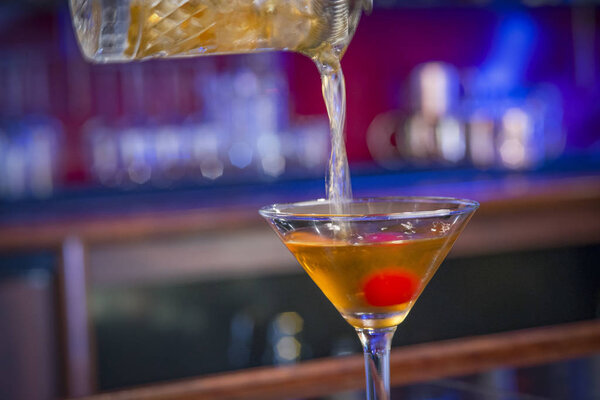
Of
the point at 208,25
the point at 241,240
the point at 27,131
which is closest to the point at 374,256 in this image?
the point at 208,25

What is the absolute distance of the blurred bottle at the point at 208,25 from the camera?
30.4 inches

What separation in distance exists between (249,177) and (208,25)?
1.94 meters

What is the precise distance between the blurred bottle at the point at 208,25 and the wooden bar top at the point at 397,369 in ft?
1.30

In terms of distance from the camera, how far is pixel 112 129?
9.94 ft

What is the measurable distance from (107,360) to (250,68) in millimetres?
1513

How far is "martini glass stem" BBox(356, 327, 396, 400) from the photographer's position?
0.72 metres

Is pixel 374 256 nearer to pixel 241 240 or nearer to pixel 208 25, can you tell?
pixel 208 25

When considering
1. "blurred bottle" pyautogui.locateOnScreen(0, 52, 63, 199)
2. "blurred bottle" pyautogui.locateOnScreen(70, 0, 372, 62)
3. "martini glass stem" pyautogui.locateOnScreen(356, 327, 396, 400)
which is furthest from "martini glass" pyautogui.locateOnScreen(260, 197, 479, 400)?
"blurred bottle" pyautogui.locateOnScreen(0, 52, 63, 199)

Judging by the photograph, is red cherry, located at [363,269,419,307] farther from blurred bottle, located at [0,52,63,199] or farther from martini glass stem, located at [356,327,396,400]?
blurred bottle, located at [0,52,63,199]

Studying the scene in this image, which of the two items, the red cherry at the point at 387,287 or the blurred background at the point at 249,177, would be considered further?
the blurred background at the point at 249,177

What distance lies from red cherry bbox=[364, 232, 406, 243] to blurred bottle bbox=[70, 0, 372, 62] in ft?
0.67

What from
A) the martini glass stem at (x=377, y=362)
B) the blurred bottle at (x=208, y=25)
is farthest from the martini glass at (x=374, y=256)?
the blurred bottle at (x=208, y=25)

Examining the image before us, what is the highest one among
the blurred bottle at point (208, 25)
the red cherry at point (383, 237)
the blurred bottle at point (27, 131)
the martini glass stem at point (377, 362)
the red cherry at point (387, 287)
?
the blurred bottle at point (27, 131)

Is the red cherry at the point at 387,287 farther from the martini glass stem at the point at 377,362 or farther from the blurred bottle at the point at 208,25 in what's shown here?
the blurred bottle at the point at 208,25
